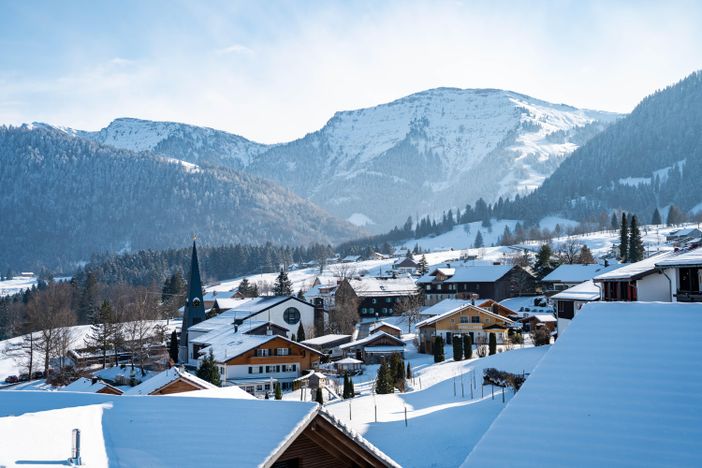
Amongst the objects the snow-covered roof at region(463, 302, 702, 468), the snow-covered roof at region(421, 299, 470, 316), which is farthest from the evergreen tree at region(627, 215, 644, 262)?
the snow-covered roof at region(463, 302, 702, 468)

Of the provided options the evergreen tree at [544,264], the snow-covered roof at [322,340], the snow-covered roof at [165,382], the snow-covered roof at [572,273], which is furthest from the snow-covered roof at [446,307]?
the snow-covered roof at [165,382]

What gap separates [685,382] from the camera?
428 inches

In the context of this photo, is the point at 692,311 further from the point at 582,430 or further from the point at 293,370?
the point at 293,370

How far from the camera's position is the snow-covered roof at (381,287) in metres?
86.0

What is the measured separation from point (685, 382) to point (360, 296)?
74.0 m

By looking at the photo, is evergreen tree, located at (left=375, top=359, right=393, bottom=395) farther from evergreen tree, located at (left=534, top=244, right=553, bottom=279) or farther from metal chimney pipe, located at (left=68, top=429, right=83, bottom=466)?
evergreen tree, located at (left=534, top=244, right=553, bottom=279)

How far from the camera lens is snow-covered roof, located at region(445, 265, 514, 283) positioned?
8612cm

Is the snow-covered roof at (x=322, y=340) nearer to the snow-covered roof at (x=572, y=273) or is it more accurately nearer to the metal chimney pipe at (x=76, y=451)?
the snow-covered roof at (x=572, y=273)

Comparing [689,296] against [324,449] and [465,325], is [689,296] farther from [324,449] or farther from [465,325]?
[465,325]

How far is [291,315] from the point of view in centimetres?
6362

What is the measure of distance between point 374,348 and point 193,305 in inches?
687

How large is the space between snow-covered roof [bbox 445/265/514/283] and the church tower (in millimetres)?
38450

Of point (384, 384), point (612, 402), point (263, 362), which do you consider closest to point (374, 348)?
point (263, 362)

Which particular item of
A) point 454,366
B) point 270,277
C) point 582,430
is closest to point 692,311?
point 582,430
